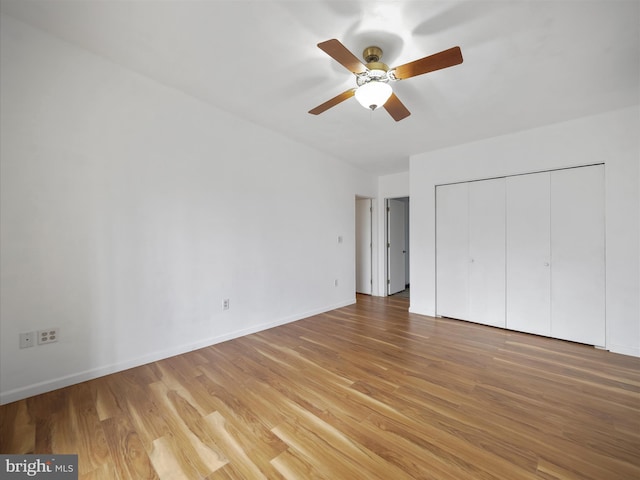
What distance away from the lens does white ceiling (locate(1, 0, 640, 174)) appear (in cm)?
176

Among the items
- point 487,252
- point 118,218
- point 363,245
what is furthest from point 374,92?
point 363,245

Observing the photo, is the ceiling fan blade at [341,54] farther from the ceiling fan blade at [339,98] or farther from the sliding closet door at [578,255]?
the sliding closet door at [578,255]

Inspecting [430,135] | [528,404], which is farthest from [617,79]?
[528,404]

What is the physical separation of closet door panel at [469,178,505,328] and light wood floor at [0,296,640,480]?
90cm

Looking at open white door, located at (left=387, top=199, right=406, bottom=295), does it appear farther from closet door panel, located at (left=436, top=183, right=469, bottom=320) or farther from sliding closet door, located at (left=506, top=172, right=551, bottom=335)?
sliding closet door, located at (left=506, top=172, right=551, bottom=335)

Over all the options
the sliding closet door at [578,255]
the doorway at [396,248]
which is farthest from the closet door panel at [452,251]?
the doorway at [396,248]

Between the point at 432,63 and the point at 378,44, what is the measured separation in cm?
53

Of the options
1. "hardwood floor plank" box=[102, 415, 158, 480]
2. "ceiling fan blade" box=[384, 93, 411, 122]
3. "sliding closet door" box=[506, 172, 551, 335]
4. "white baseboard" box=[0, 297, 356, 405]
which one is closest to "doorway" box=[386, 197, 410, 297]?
"sliding closet door" box=[506, 172, 551, 335]

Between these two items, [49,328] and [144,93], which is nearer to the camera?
[49,328]

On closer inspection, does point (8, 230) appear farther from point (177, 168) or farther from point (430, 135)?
point (430, 135)

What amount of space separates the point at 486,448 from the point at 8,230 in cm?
351

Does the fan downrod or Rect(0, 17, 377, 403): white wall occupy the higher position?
the fan downrod

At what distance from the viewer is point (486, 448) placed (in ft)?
5.16

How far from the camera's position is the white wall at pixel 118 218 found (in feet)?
6.53
